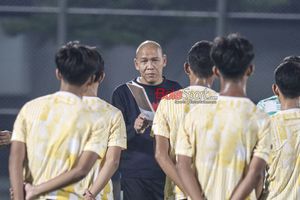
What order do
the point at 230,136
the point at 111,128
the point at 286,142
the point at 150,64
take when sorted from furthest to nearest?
the point at 150,64, the point at 111,128, the point at 286,142, the point at 230,136

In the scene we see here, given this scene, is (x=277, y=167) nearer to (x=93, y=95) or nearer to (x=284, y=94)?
(x=284, y=94)

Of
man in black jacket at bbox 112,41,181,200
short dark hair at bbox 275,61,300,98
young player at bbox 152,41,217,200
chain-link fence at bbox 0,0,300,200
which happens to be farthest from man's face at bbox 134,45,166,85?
chain-link fence at bbox 0,0,300,200

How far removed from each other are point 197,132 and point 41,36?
7.32 metres

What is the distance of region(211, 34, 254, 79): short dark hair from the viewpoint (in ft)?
19.3

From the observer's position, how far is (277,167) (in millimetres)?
6809

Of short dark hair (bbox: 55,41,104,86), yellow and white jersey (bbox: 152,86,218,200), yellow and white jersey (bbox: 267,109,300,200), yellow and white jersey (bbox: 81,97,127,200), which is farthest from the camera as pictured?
yellow and white jersey (bbox: 152,86,218,200)

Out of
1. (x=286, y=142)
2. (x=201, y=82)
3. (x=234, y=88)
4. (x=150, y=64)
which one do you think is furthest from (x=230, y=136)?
(x=150, y=64)

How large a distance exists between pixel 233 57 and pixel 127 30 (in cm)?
710

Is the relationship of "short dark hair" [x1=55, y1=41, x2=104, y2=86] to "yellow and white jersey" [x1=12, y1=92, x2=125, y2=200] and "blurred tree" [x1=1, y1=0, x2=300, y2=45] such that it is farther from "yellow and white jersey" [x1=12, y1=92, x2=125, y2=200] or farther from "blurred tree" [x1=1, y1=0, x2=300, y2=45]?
"blurred tree" [x1=1, y1=0, x2=300, y2=45]

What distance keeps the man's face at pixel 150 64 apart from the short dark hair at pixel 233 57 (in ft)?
7.70

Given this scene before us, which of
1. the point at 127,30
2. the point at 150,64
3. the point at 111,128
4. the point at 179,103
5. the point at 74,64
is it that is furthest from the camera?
the point at 127,30

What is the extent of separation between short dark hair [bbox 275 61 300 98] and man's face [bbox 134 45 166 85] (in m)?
1.51

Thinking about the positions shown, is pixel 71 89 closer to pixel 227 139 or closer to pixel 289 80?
pixel 227 139

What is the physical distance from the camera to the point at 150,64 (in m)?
8.27
